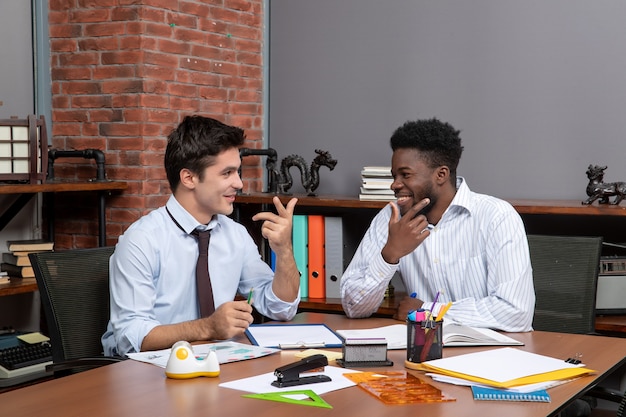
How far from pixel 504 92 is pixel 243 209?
56.5 inches

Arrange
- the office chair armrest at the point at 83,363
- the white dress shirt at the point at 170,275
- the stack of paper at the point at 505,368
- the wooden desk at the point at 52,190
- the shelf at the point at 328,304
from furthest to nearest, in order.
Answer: the shelf at the point at 328,304
the wooden desk at the point at 52,190
the white dress shirt at the point at 170,275
the office chair armrest at the point at 83,363
the stack of paper at the point at 505,368

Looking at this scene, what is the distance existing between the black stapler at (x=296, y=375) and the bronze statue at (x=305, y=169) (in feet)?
7.12

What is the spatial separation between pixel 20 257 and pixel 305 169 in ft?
4.59

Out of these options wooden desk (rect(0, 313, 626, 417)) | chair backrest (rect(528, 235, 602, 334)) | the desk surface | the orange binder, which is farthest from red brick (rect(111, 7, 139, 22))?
wooden desk (rect(0, 313, 626, 417))

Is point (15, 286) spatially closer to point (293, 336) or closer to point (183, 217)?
point (183, 217)

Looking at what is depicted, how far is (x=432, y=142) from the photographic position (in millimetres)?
3012

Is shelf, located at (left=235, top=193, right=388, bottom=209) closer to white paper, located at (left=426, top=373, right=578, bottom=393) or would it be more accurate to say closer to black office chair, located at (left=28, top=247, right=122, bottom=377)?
black office chair, located at (left=28, top=247, right=122, bottom=377)

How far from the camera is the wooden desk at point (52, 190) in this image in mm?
3390

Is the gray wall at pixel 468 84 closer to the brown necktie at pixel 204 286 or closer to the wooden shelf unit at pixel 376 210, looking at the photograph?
the wooden shelf unit at pixel 376 210

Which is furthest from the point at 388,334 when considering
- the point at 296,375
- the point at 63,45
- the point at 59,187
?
the point at 63,45

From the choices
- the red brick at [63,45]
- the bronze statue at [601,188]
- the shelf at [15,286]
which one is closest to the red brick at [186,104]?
the red brick at [63,45]

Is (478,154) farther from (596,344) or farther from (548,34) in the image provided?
(596,344)

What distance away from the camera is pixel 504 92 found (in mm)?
3930

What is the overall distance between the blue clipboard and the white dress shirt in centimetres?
15
